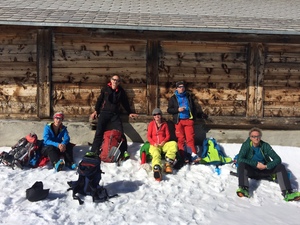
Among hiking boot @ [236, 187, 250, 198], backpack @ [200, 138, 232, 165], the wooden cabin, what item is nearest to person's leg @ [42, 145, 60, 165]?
the wooden cabin

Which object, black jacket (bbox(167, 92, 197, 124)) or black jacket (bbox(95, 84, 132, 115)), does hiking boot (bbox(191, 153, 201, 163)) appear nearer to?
black jacket (bbox(167, 92, 197, 124))

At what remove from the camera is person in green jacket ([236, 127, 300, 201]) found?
4996mm

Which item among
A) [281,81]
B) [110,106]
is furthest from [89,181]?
[281,81]

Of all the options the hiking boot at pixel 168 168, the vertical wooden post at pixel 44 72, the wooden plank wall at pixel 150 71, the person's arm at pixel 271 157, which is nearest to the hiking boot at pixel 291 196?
the person's arm at pixel 271 157

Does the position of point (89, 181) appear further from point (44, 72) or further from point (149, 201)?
point (44, 72)

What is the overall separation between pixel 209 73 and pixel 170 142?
2.23m

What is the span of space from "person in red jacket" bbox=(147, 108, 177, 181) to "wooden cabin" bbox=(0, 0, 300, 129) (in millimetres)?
982

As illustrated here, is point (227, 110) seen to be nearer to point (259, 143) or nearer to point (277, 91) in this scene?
point (277, 91)

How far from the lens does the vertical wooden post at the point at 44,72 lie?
6.89m

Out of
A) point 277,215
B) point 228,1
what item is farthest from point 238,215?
point 228,1

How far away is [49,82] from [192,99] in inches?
132

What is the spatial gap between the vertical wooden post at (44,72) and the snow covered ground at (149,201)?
5.76 feet

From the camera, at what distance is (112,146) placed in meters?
6.21

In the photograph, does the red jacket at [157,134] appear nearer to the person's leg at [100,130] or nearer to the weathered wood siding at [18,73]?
the person's leg at [100,130]
